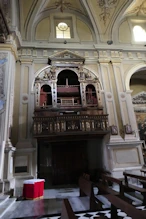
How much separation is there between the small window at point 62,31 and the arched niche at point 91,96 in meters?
3.90

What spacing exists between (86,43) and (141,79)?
4.52 m

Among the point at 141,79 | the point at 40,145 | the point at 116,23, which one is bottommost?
the point at 40,145

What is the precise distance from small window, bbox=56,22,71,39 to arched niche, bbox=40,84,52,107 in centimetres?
377

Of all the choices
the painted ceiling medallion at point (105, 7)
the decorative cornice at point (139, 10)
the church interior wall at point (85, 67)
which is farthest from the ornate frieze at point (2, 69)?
the decorative cornice at point (139, 10)

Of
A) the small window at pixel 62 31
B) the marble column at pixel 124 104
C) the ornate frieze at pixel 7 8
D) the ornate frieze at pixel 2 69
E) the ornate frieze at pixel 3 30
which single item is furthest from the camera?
the small window at pixel 62 31

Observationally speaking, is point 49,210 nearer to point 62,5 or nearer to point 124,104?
point 124,104

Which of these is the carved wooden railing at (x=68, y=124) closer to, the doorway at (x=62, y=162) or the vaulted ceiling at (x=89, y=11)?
the doorway at (x=62, y=162)

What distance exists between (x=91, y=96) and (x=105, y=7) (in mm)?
5903

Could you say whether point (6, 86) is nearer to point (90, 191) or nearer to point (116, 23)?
point (90, 191)

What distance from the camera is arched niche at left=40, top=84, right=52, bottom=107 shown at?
307 inches

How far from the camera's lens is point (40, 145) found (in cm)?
891

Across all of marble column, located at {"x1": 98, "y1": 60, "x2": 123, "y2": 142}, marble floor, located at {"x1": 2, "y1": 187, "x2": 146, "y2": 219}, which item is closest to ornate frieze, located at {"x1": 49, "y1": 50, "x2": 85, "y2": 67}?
marble column, located at {"x1": 98, "y1": 60, "x2": 123, "y2": 142}

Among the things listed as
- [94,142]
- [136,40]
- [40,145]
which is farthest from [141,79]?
[40,145]

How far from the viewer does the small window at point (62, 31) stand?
9953 millimetres
